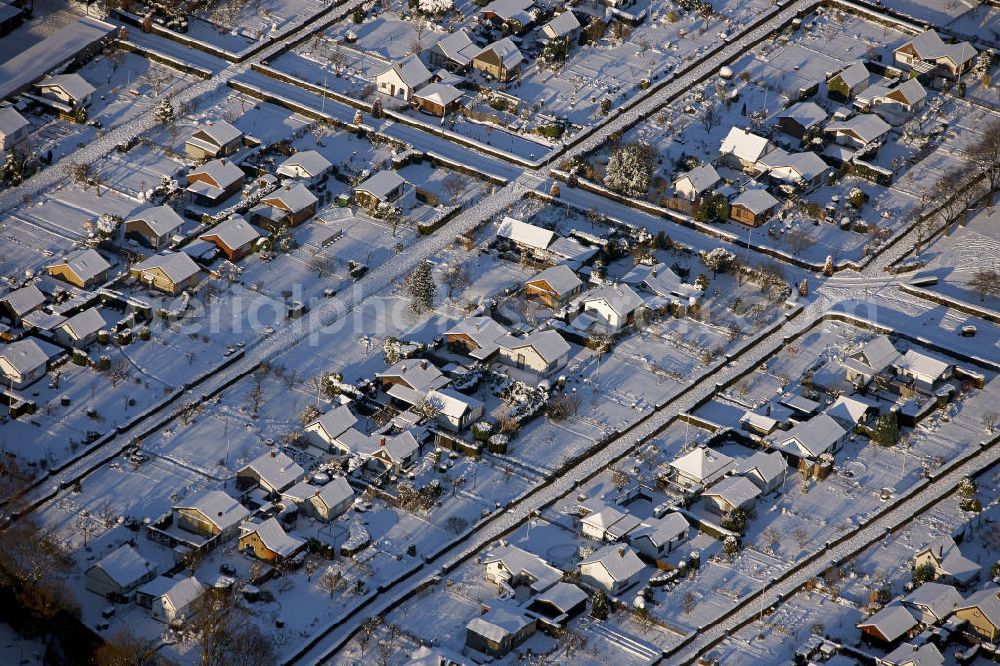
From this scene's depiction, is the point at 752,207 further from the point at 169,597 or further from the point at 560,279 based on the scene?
the point at 169,597

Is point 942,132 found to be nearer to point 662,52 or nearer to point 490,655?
point 662,52

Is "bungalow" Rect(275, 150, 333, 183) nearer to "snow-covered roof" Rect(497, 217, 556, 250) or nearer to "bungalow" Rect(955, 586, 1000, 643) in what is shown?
"snow-covered roof" Rect(497, 217, 556, 250)

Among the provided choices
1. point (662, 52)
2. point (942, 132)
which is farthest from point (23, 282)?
point (942, 132)

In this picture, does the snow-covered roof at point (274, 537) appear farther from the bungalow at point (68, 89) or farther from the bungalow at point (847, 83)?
the bungalow at point (847, 83)

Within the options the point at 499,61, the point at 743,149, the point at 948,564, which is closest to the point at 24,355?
the point at 499,61

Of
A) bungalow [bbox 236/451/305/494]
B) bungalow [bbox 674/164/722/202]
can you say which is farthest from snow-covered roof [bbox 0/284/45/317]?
bungalow [bbox 674/164/722/202]

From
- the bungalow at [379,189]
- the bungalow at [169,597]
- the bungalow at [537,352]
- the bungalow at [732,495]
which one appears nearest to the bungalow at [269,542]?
the bungalow at [169,597]
